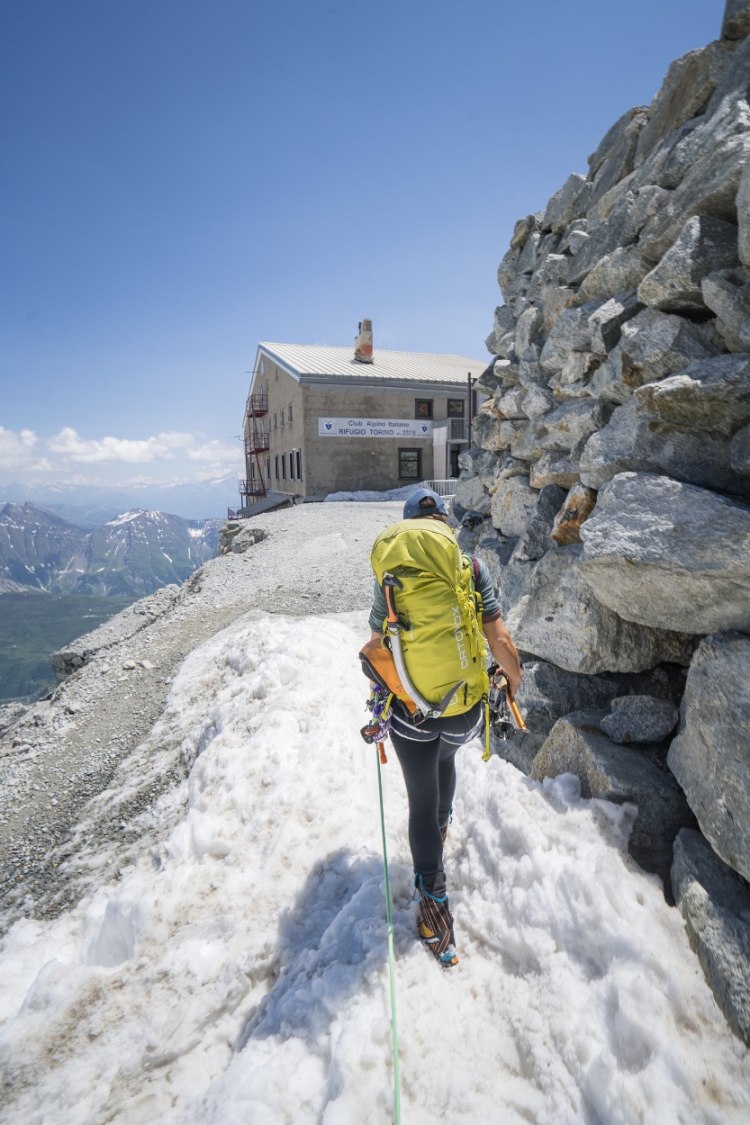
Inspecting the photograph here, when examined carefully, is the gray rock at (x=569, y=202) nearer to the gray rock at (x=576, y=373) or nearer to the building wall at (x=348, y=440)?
the gray rock at (x=576, y=373)

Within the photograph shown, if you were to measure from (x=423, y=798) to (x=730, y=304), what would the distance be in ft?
11.1

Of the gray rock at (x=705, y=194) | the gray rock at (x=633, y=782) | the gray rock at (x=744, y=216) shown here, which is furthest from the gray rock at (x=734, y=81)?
the gray rock at (x=633, y=782)

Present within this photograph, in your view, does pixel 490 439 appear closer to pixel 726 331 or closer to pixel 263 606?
pixel 726 331

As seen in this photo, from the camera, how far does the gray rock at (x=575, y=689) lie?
354 cm

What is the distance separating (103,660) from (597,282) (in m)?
8.80

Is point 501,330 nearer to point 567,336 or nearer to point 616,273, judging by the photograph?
point 567,336

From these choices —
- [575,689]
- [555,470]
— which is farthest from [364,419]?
[575,689]

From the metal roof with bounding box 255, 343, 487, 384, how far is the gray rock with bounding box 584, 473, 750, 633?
998 inches

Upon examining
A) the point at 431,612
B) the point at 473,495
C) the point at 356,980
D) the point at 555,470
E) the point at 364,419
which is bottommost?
the point at 356,980

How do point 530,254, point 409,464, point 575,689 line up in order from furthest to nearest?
point 409,464
point 530,254
point 575,689

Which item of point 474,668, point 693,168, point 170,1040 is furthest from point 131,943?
point 693,168

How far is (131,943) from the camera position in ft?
11.4

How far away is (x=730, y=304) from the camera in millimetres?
3072

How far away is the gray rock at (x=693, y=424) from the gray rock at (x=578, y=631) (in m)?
0.85
